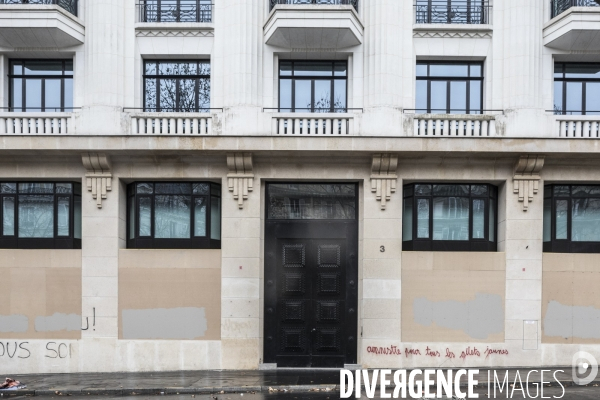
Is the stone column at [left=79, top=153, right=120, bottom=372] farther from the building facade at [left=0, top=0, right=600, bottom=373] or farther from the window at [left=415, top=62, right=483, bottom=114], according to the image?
the window at [left=415, top=62, right=483, bottom=114]

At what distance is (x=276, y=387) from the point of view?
16531 millimetres

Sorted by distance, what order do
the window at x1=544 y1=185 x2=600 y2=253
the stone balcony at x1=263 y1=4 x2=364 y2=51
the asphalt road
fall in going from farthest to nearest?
the window at x1=544 y1=185 x2=600 y2=253
the stone balcony at x1=263 y1=4 x2=364 y2=51
the asphalt road

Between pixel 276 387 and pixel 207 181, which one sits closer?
pixel 276 387

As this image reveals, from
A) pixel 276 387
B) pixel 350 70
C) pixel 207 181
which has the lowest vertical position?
pixel 276 387

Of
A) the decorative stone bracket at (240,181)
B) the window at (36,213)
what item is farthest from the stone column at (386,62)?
the window at (36,213)

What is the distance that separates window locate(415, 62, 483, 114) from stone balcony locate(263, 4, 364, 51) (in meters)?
2.48

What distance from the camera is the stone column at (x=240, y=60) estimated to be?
1928cm

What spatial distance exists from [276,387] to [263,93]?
883 centimetres

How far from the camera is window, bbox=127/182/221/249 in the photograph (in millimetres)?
19766

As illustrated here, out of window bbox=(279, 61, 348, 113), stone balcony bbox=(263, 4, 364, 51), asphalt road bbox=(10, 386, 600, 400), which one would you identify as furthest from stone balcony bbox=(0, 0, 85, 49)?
asphalt road bbox=(10, 386, 600, 400)

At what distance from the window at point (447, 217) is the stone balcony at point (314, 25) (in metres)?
5.05

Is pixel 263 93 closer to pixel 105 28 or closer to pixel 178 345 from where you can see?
pixel 105 28

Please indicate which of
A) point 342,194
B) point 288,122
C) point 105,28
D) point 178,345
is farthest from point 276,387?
point 105,28

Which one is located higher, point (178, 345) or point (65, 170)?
point (65, 170)
